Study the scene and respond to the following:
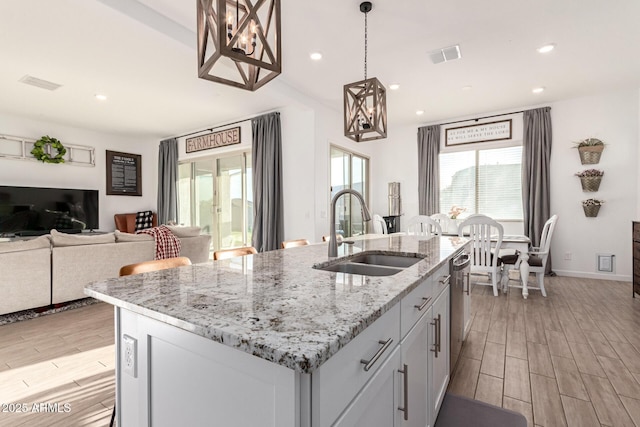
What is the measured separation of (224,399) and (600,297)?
4830 millimetres

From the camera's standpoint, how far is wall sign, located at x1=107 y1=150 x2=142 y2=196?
677cm

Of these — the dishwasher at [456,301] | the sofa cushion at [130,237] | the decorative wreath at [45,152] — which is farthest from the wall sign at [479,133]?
the decorative wreath at [45,152]

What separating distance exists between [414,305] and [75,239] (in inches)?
147

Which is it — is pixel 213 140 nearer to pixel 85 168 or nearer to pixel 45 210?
pixel 85 168

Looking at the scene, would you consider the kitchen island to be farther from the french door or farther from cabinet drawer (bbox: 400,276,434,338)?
the french door

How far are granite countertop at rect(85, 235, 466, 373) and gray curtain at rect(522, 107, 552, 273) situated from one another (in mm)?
4709

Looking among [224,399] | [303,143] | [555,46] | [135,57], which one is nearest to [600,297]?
[555,46]

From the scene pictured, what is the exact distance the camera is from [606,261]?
4742mm

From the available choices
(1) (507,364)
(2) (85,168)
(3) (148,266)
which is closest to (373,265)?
(3) (148,266)

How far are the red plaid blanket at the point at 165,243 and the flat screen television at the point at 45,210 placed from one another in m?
3.37

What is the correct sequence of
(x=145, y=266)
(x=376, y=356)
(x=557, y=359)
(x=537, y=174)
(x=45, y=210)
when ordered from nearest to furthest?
(x=376, y=356) < (x=145, y=266) < (x=557, y=359) < (x=537, y=174) < (x=45, y=210)

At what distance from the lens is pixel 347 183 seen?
234 inches

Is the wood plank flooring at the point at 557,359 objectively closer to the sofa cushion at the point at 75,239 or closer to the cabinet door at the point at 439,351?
the cabinet door at the point at 439,351

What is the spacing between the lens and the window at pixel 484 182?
Result: 5.43 meters
